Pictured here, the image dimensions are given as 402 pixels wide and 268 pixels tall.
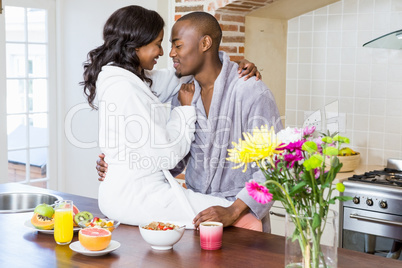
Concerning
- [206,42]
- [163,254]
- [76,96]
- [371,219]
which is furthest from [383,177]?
[76,96]

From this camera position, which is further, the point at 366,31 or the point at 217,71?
the point at 366,31

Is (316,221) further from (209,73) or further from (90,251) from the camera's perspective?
(209,73)

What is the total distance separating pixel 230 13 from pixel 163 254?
2.45 meters

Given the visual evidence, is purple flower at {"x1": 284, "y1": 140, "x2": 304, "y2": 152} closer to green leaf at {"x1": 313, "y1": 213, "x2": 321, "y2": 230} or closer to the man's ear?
green leaf at {"x1": 313, "y1": 213, "x2": 321, "y2": 230}

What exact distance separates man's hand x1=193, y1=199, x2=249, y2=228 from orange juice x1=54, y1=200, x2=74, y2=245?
0.50 metres

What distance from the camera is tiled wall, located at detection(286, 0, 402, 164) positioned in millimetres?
4191

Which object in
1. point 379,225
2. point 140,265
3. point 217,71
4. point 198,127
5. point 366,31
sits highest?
point 366,31

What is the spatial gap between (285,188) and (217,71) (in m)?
1.26

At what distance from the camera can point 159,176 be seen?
8.09 feet

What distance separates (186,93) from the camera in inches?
115

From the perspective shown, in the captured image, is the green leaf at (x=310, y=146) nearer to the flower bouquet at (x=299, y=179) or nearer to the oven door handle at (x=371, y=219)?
the flower bouquet at (x=299, y=179)

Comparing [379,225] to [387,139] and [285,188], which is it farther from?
[285,188]

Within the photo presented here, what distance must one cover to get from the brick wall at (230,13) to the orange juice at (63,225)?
7.26 feet

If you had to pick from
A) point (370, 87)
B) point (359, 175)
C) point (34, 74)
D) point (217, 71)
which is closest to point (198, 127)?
point (217, 71)
